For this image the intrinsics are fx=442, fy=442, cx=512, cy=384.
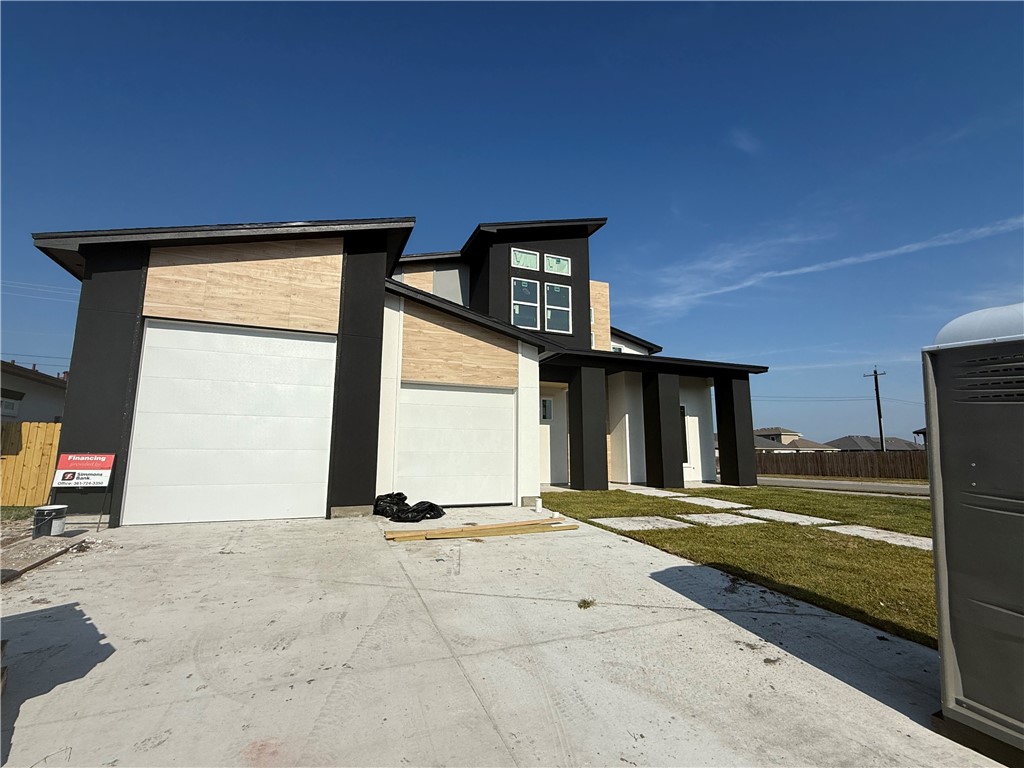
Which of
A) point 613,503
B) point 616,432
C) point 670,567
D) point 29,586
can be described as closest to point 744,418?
point 616,432

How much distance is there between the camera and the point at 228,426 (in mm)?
8172

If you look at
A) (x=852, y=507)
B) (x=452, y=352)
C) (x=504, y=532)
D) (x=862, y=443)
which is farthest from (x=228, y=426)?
(x=862, y=443)

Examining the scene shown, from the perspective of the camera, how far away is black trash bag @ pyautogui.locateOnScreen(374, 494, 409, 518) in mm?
8586

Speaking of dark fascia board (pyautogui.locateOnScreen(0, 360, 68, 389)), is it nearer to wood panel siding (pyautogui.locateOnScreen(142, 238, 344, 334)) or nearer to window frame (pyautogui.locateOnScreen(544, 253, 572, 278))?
wood panel siding (pyautogui.locateOnScreen(142, 238, 344, 334))

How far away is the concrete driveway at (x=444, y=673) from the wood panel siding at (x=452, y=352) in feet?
18.0

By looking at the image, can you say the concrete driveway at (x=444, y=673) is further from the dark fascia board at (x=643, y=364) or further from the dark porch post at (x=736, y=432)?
the dark porch post at (x=736, y=432)

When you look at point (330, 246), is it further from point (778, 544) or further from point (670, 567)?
point (778, 544)

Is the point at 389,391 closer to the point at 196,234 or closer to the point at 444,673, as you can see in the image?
the point at 196,234

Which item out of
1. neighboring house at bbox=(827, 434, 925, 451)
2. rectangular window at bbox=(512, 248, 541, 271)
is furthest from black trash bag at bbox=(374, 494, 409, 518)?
neighboring house at bbox=(827, 434, 925, 451)

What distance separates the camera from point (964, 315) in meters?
2.57

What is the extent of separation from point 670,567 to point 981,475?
12.2 ft

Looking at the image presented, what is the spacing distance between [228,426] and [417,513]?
3840 mm

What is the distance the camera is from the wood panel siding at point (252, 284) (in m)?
8.12

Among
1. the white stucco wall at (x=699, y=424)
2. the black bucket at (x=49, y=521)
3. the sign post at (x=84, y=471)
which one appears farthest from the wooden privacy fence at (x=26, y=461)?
the white stucco wall at (x=699, y=424)
